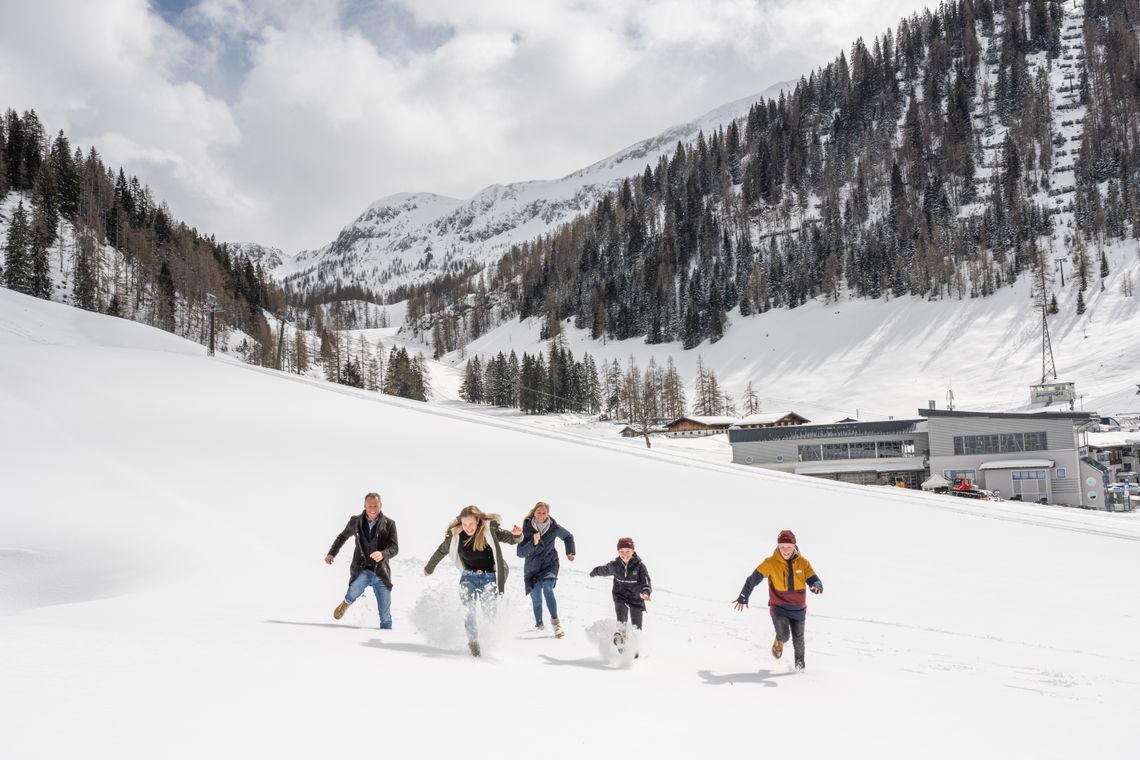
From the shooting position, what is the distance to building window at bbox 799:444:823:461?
6031 centimetres

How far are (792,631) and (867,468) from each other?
55224 millimetres

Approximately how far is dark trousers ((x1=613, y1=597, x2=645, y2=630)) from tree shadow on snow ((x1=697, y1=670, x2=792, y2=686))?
117 centimetres

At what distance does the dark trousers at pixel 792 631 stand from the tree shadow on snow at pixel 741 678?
297 millimetres

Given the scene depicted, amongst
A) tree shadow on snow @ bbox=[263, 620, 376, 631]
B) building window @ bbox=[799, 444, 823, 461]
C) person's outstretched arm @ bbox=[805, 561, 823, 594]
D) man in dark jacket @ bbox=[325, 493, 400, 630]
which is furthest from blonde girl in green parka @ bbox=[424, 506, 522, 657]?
building window @ bbox=[799, 444, 823, 461]

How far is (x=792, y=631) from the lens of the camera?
835 cm

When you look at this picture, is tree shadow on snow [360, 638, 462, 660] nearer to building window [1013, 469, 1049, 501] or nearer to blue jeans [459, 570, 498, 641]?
blue jeans [459, 570, 498, 641]

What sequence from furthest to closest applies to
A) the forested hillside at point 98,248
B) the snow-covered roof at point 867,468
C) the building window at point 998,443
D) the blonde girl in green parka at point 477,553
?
the forested hillside at point 98,248 → the snow-covered roof at point 867,468 → the building window at point 998,443 → the blonde girl in green parka at point 477,553

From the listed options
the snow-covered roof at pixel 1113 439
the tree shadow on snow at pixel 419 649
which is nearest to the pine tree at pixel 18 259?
the tree shadow on snow at pixel 419 649

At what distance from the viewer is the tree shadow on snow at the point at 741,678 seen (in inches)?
292

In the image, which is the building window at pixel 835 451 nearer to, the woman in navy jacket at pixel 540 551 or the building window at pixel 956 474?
the building window at pixel 956 474

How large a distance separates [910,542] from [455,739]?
18086 mm

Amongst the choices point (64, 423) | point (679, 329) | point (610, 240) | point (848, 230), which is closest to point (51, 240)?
point (64, 423)

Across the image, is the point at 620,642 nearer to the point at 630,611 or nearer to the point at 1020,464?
the point at 630,611

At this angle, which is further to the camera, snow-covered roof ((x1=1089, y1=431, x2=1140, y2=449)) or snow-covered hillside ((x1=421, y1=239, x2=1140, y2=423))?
snow-covered hillside ((x1=421, y1=239, x2=1140, y2=423))
